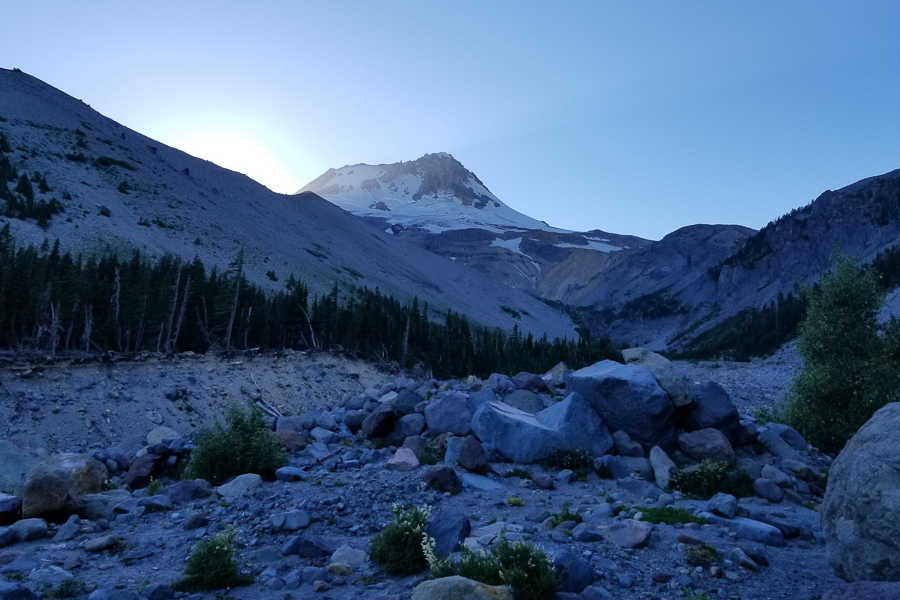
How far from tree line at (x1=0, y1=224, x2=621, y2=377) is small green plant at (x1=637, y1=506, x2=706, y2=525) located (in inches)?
1213

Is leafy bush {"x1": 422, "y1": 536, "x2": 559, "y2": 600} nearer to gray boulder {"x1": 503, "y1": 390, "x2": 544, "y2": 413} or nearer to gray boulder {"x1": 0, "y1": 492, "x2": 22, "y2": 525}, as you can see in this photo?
gray boulder {"x1": 0, "y1": 492, "x2": 22, "y2": 525}

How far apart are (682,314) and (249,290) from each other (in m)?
144

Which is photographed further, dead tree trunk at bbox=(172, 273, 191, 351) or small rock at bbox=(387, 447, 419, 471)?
dead tree trunk at bbox=(172, 273, 191, 351)

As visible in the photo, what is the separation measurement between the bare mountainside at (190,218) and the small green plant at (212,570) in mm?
56656

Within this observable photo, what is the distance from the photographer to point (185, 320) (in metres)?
43.3

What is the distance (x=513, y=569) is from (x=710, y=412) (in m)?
12.9

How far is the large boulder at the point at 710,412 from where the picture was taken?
18016 millimetres

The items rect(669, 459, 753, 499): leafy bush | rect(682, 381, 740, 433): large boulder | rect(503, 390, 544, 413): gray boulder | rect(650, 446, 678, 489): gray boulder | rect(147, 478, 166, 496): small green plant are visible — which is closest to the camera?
rect(669, 459, 753, 499): leafy bush

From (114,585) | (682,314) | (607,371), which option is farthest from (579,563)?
(682,314)

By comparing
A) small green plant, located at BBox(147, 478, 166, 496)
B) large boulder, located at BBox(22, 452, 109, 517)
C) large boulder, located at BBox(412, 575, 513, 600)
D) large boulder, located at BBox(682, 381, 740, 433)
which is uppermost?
large boulder, located at BBox(682, 381, 740, 433)

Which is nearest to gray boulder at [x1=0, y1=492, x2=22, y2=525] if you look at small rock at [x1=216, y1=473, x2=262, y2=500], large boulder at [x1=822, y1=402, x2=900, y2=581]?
small rock at [x1=216, y1=473, x2=262, y2=500]

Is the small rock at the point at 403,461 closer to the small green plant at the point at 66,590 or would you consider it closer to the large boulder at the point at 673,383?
the large boulder at the point at 673,383

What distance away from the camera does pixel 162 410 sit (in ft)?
90.4

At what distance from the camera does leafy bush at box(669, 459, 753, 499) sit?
14273 mm
